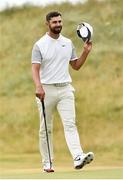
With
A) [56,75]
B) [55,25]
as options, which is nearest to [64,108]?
[56,75]

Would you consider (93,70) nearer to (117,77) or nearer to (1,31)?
(117,77)

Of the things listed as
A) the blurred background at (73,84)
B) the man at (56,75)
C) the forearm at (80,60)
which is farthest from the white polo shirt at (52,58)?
the blurred background at (73,84)

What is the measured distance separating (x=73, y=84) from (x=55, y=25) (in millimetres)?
17632

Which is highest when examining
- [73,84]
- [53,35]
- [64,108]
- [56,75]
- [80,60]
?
[53,35]

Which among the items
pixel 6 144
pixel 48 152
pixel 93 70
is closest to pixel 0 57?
pixel 93 70

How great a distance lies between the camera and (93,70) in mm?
29062

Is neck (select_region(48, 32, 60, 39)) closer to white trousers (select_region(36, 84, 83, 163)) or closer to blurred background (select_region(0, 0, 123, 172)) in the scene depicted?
white trousers (select_region(36, 84, 83, 163))

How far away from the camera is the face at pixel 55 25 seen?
10.3 m

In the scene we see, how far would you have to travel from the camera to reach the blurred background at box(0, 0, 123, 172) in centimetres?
2330

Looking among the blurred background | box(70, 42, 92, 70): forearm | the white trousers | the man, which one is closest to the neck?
the man

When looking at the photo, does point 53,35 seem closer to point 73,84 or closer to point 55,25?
point 55,25

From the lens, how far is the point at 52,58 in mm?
10297

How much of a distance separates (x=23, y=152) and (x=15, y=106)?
4285 millimetres

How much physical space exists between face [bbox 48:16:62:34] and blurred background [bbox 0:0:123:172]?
8006 millimetres
